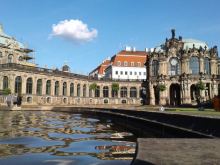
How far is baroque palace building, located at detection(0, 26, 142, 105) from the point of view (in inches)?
3445

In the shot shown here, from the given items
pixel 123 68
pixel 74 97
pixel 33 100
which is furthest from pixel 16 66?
pixel 123 68

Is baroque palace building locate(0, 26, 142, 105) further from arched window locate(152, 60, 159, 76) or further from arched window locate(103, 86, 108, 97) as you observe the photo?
arched window locate(152, 60, 159, 76)

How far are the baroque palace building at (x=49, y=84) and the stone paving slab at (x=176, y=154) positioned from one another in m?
80.5

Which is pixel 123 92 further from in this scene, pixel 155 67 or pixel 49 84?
pixel 49 84

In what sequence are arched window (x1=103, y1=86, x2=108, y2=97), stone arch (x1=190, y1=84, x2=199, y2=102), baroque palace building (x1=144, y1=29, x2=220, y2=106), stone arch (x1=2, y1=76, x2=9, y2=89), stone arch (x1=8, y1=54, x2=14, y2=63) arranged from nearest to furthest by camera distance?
stone arch (x1=2, y1=76, x2=9, y2=89) < baroque palace building (x1=144, y1=29, x2=220, y2=106) < stone arch (x1=190, y1=84, x2=199, y2=102) < stone arch (x1=8, y1=54, x2=14, y2=63) < arched window (x1=103, y1=86, x2=108, y2=97)

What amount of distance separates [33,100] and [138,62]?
225ft

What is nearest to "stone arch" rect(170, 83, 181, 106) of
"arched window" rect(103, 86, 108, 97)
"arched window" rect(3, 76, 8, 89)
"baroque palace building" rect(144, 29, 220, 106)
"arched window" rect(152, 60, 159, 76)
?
"baroque palace building" rect(144, 29, 220, 106)

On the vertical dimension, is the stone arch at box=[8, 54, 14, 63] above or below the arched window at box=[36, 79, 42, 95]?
above

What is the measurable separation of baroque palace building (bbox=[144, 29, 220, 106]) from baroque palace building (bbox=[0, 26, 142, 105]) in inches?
1126

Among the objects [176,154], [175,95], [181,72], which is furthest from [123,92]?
[176,154]

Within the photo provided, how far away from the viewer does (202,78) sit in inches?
3487

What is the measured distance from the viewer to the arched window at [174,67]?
9331 centimetres

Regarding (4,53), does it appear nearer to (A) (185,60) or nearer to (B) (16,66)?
(B) (16,66)

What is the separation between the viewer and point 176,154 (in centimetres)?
662
